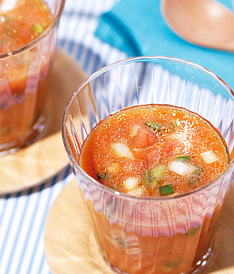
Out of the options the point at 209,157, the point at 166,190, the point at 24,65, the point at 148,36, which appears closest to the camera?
the point at 166,190

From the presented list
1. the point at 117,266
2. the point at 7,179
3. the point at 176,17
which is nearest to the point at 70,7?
the point at 176,17

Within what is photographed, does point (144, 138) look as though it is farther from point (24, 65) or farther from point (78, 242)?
point (24, 65)

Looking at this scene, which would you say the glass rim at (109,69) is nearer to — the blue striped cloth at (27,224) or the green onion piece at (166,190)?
the green onion piece at (166,190)

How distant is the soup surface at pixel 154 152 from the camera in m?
1.42

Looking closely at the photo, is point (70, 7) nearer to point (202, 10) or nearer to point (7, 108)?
point (202, 10)

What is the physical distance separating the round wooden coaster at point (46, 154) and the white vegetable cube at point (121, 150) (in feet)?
1.34

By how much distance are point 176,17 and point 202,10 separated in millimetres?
122

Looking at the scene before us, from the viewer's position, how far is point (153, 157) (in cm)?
149

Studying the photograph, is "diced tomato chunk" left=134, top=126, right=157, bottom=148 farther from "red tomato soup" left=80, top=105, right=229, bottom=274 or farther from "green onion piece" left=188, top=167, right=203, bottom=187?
"green onion piece" left=188, top=167, right=203, bottom=187

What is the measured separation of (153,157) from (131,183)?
0.12 m

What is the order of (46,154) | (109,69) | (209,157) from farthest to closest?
(46,154), (109,69), (209,157)

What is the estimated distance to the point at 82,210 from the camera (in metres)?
1.72

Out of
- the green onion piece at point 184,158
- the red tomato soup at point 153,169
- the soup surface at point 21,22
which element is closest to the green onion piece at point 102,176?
the red tomato soup at point 153,169

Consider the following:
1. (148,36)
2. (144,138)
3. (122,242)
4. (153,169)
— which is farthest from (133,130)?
(148,36)
